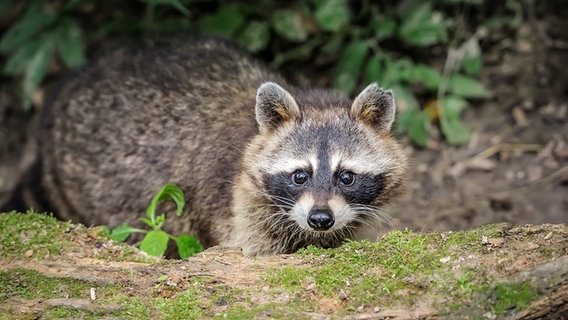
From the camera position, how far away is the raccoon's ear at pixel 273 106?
16.4 ft

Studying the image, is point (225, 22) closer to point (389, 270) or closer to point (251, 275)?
point (251, 275)

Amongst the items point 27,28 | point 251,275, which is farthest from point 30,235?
point 27,28

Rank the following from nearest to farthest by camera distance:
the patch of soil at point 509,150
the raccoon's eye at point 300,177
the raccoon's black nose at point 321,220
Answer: the raccoon's black nose at point 321,220 → the raccoon's eye at point 300,177 → the patch of soil at point 509,150

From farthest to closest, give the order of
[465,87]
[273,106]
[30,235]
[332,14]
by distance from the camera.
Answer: [465,87] → [332,14] → [273,106] → [30,235]

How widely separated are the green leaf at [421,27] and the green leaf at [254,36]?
4.29ft

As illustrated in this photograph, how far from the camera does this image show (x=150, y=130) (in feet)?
19.3

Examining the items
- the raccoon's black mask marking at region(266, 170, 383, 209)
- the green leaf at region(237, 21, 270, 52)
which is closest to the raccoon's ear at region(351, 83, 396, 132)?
the raccoon's black mask marking at region(266, 170, 383, 209)

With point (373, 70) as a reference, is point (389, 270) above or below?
below

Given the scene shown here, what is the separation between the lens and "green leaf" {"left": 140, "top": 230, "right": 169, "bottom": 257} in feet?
14.9

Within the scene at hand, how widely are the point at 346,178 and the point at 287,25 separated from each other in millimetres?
2837

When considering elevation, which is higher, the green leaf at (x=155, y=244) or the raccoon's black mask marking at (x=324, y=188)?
the raccoon's black mask marking at (x=324, y=188)

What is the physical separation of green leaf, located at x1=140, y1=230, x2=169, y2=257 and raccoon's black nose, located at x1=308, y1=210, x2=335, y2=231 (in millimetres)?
897

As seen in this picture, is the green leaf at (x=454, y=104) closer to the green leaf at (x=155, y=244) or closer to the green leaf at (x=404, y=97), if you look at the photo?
the green leaf at (x=404, y=97)

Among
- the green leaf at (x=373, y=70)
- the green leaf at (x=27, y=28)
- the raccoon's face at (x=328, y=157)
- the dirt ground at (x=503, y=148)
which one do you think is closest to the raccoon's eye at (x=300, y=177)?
the raccoon's face at (x=328, y=157)
